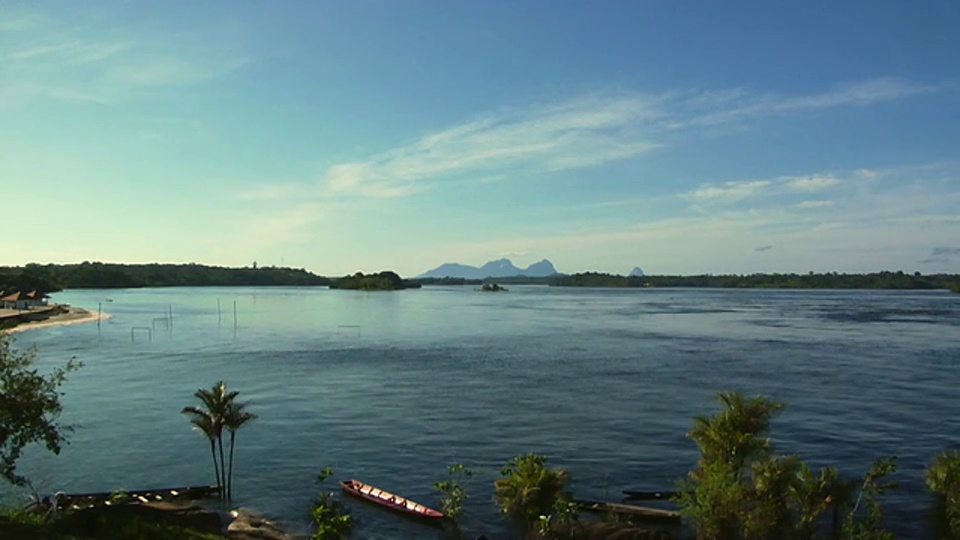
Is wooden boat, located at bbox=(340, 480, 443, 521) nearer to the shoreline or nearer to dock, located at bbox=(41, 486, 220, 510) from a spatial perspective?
dock, located at bbox=(41, 486, 220, 510)

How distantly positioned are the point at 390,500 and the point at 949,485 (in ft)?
76.1

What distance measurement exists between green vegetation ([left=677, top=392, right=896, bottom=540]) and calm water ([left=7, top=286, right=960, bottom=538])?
8.87 meters

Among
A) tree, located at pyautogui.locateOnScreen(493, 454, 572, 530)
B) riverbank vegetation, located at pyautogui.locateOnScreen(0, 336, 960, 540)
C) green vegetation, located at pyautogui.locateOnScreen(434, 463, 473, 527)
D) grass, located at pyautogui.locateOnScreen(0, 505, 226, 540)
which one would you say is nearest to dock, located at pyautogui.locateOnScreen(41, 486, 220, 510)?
riverbank vegetation, located at pyautogui.locateOnScreen(0, 336, 960, 540)

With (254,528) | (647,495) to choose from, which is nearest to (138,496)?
(254,528)

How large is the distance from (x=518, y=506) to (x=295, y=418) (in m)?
31.0

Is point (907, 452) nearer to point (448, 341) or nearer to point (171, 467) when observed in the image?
point (171, 467)

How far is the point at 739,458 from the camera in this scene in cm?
2531

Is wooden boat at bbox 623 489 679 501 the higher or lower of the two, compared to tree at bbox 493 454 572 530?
lower

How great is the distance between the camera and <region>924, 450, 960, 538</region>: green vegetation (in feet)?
91.6

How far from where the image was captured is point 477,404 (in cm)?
5678

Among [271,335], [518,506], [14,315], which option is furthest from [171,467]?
[14,315]

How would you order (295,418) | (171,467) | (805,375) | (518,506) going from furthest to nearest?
(805,375) → (295,418) → (171,467) → (518,506)

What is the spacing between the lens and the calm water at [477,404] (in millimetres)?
38562

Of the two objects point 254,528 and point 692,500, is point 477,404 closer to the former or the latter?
point 254,528
